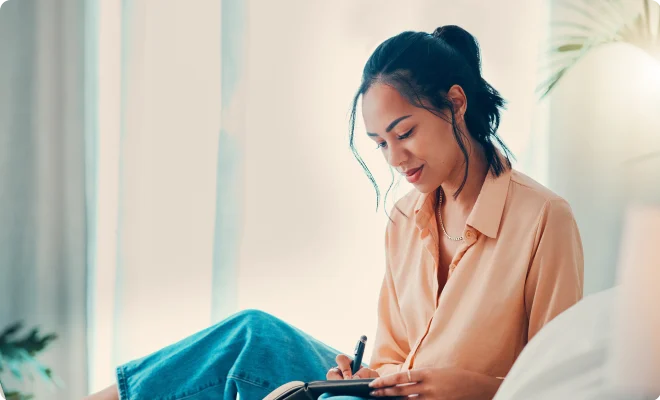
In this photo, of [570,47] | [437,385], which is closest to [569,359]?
[437,385]

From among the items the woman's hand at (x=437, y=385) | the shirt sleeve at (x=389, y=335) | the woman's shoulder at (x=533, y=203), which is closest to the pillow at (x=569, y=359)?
the woman's hand at (x=437, y=385)

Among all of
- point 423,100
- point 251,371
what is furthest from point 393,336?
point 423,100

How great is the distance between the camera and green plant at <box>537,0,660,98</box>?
1945 mm

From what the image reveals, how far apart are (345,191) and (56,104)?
2.91ft

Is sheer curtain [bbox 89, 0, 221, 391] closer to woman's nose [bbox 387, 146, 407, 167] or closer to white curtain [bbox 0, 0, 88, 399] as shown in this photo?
white curtain [bbox 0, 0, 88, 399]

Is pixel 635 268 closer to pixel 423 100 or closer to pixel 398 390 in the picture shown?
pixel 398 390

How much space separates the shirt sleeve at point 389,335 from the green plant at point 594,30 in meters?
0.92

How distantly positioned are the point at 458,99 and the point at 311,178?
3.42 ft

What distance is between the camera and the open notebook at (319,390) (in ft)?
3.26

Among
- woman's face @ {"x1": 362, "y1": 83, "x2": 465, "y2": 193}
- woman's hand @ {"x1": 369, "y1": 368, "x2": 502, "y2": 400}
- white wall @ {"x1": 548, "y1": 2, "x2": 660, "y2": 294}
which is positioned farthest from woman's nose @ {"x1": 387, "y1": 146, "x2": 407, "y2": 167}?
white wall @ {"x1": 548, "y1": 2, "x2": 660, "y2": 294}

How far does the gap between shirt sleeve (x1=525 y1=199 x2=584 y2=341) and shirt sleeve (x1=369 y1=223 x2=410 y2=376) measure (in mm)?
289

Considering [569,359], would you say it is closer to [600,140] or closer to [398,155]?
[398,155]

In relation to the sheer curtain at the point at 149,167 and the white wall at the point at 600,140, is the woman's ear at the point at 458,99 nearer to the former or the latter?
the white wall at the point at 600,140

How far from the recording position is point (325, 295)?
2.23 m
